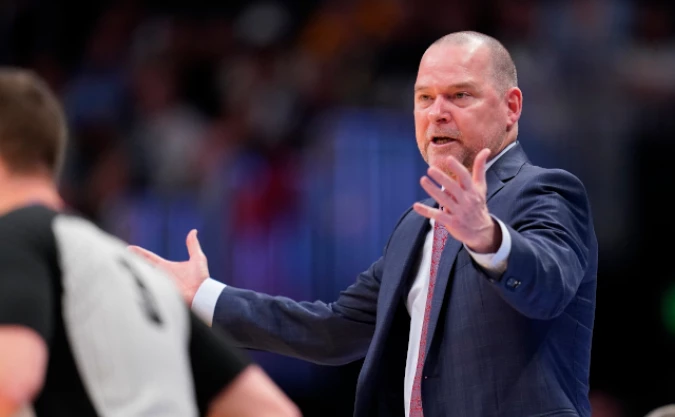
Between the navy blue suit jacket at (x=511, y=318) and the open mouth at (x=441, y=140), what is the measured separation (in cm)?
20

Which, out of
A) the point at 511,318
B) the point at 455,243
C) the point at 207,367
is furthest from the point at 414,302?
the point at 207,367

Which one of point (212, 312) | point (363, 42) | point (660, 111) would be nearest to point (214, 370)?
point (212, 312)

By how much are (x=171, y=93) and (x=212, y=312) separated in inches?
198

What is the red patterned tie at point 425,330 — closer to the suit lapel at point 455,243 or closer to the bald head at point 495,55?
the suit lapel at point 455,243

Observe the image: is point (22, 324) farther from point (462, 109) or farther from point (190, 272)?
point (462, 109)

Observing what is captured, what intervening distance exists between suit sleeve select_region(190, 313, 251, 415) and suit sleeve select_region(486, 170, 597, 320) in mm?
925

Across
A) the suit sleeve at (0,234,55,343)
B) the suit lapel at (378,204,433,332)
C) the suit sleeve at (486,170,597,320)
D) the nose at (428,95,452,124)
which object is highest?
the nose at (428,95,452,124)

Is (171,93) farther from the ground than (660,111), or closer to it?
closer to it

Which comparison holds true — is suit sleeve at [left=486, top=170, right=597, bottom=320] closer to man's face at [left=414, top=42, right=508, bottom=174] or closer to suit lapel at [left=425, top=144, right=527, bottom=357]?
suit lapel at [left=425, top=144, right=527, bottom=357]

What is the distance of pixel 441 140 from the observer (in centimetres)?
422

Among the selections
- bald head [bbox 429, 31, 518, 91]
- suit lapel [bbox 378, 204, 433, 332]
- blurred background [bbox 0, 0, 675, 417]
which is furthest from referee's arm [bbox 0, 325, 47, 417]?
blurred background [bbox 0, 0, 675, 417]

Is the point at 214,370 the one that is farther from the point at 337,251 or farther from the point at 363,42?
the point at 363,42

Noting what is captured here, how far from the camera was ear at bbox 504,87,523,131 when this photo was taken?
169 inches

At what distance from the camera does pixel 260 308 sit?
4602 mm
